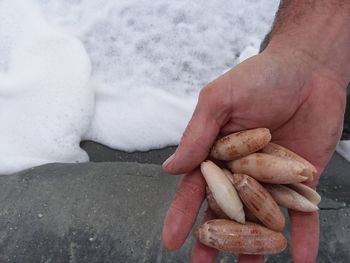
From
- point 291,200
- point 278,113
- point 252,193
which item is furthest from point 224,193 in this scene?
point 278,113

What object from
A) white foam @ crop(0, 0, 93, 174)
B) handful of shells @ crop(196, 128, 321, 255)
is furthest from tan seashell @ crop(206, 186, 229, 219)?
white foam @ crop(0, 0, 93, 174)

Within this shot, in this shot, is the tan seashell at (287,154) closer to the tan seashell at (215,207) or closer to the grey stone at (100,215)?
the tan seashell at (215,207)

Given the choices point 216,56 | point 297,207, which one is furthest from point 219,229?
point 216,56

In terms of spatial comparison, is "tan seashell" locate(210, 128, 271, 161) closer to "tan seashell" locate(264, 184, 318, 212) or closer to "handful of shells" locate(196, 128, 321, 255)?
"handful of shells" locate(196, 128, 321, 255)

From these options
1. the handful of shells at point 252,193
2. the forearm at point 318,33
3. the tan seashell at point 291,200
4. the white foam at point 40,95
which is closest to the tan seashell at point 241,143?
the handful of shells at point 252,193

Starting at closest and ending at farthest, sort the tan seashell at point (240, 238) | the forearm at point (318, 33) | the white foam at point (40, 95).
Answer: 1. the tan seashell at point (240, 238)
2. the forearm at point (318, 33)
3. the white foam at point (40, 95)

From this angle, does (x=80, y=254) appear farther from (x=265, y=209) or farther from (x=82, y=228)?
(x=265, y=209)

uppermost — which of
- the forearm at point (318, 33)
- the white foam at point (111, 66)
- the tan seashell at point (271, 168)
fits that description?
the forearm at point (318, 33)
